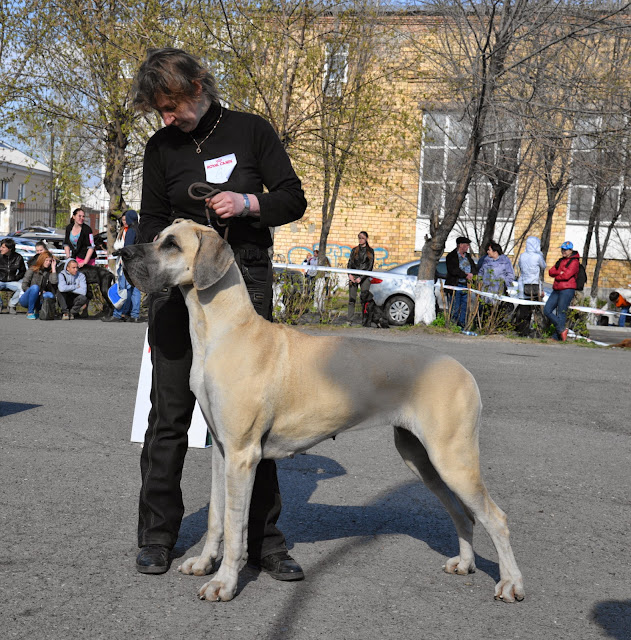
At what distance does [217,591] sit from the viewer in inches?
144

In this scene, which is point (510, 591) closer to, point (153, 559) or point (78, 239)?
point (153, 559)

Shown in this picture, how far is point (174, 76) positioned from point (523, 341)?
537 inches

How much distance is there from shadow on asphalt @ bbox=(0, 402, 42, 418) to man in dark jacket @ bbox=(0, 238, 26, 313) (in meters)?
10.7

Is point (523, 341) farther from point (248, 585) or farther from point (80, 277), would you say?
point (248, 585)

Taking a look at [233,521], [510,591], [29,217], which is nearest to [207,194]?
[233,521]

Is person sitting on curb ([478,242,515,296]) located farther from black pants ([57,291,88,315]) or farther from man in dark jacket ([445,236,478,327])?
black pants ([57,291,88,315])

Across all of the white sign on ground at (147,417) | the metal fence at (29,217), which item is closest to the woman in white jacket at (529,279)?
the white sign on ground at (147,417)

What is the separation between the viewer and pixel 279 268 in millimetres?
18750

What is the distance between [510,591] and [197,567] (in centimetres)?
144

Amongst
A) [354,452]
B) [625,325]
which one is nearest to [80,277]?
[354,452]

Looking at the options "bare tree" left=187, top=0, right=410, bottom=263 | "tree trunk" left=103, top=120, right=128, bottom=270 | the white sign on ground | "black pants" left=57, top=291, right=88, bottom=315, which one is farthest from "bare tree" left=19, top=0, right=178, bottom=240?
the white sign on ground

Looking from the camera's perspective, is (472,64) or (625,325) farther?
(625,325)

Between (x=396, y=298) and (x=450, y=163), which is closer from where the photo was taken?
(x=396, y=298)

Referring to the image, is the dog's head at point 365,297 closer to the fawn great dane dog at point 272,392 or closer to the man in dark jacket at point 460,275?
the man in dark jacket at point 460,275
